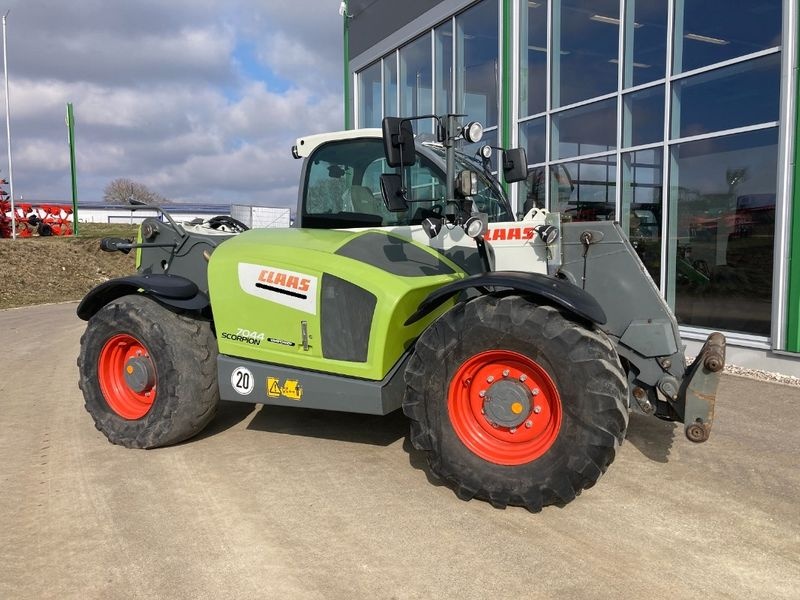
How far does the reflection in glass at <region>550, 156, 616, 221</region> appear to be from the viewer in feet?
32.7

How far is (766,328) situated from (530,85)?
19.6 ft

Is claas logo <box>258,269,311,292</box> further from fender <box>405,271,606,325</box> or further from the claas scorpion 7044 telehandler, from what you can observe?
fender <box>405,271,606,325</box>

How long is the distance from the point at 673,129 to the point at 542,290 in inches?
259

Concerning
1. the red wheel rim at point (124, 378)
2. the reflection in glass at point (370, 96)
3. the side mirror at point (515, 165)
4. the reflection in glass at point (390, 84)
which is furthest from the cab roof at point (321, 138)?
the reflection in glass at point (370, 96)

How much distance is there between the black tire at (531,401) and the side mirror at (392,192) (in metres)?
0.74

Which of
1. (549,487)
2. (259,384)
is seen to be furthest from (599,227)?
(259,384)

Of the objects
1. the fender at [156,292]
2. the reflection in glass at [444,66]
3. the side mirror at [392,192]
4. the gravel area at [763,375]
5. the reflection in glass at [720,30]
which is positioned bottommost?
the gravel area at [763,375]

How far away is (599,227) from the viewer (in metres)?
4.27

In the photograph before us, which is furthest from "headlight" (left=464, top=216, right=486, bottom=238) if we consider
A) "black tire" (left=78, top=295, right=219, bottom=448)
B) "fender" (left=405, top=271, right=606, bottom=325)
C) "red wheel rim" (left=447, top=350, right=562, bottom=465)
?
"black tire" (left=78, top=295, right=219, bottom=448)

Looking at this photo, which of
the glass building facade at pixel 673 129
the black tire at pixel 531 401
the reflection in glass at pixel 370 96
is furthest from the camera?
the reflection in glass at pixel 370 96

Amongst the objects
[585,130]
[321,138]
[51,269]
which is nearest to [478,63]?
[585,130]

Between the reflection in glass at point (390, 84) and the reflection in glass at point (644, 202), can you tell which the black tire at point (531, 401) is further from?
the reflection in glass at point (390, 84)

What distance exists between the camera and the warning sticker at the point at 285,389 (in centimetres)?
430

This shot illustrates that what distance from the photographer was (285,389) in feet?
14.3
